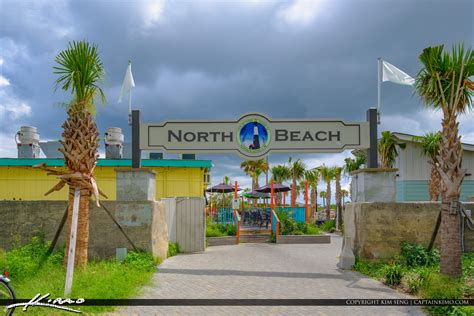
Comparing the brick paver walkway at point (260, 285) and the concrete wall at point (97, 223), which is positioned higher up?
the concrete wall at point (97, 223)

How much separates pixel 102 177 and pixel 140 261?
30.4ft

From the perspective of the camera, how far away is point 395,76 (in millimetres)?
10930

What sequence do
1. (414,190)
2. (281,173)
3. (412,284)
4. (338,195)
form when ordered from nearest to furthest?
(412,284) < (414,190) < (338,195) < (281,173)

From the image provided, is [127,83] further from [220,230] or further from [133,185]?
[220,230]

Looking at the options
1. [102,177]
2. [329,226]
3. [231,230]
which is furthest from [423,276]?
[329,226]

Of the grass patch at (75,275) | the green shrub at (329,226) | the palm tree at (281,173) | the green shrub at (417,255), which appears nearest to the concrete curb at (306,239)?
the green shrub at (329,226)

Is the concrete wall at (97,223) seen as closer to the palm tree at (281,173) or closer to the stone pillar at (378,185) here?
the stone pillar at (378,185)

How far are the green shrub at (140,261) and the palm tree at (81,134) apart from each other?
128 cm

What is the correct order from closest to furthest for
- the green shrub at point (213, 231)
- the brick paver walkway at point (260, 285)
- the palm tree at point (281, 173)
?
the brick paver walkway at point (260, 285) → the green shrub at point (213, 231) → the palm tree at point (281, 173)

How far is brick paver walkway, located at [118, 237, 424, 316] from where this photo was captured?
6344mm

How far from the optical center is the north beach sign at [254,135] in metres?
10.5

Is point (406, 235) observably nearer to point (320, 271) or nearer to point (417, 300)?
point (320, 271)

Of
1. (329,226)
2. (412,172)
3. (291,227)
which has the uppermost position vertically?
(412,172)

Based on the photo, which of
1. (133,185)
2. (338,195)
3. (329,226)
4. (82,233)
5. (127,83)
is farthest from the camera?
(338,195)
